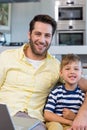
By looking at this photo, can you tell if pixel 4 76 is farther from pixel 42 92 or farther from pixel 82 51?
pixel 82 51

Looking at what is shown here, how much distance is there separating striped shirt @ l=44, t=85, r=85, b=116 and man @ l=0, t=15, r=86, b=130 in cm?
9

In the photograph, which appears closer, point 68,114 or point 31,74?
point 68,114

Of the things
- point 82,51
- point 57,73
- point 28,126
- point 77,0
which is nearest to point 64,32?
point 77,0

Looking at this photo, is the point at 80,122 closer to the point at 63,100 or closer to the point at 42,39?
the point at 63,100

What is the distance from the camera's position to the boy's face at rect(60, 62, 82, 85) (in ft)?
4.88

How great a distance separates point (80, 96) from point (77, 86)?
2.6 inches

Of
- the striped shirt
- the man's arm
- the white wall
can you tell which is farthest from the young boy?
the white wall

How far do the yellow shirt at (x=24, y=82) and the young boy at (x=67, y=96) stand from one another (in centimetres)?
7

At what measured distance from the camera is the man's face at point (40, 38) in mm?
1598

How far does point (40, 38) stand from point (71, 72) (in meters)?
0.28

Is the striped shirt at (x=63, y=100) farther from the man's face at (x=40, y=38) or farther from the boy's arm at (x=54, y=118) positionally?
the man's face at (x=40, y=38)

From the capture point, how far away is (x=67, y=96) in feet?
4.84

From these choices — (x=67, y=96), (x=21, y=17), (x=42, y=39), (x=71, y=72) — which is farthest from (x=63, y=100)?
(x=21, y=17)

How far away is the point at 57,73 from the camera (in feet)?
5.23
